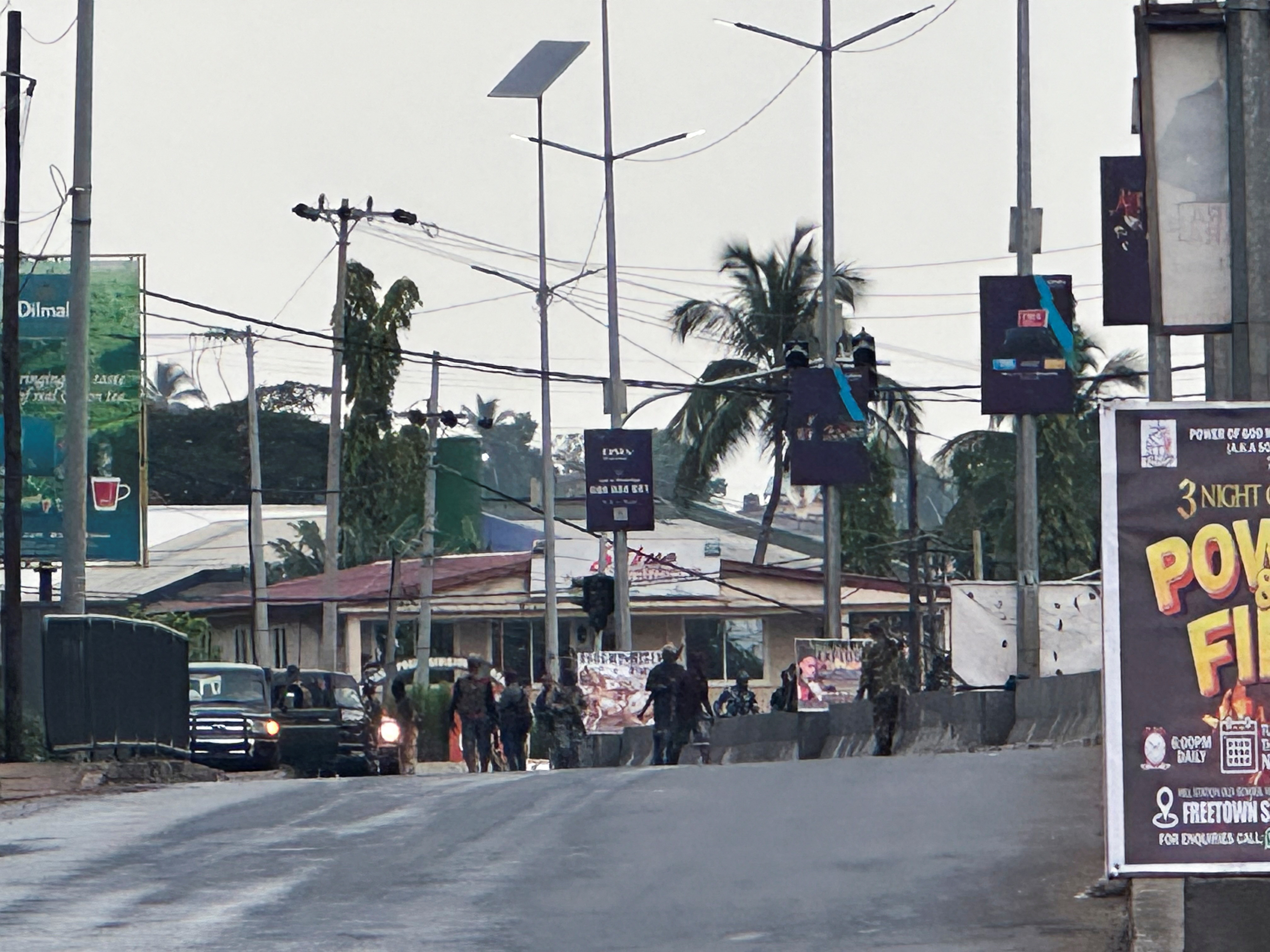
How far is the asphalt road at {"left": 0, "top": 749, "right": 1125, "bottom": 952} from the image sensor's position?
10.3m

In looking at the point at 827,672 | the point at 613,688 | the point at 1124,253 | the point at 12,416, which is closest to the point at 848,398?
the point at 827,672

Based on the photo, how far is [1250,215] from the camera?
7.85 m

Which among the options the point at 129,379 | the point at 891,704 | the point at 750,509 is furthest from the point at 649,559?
the point at 750,509

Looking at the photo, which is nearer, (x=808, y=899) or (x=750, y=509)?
(x=808, y=899)

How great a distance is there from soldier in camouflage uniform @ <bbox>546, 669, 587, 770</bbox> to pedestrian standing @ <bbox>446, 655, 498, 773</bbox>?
2.39m

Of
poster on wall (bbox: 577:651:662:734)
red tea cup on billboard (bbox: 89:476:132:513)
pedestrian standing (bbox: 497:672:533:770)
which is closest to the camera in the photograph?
pedestrian standing (bbox: 497:672:533:770)

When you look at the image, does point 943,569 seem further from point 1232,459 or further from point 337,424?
point 1232,459

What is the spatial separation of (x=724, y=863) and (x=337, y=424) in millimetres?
35087

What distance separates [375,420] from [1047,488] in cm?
2006

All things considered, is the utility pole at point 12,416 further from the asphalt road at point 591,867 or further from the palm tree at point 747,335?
the palm tree at point 747,335

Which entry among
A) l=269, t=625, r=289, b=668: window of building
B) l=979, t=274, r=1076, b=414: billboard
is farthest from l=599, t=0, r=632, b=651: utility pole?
l=269, t=625, r=289, b=668: window of building

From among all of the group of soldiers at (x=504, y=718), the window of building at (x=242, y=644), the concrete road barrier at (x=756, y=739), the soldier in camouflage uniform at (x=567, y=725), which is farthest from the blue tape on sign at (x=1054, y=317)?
the window of building at (x=242, y=644)

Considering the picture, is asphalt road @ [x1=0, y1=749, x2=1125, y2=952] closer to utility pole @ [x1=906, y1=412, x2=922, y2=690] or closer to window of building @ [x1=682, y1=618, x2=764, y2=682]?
utility pole @ [x1=906, y1=412, x2=922, y2=690]

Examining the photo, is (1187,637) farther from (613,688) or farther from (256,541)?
(256,541)
